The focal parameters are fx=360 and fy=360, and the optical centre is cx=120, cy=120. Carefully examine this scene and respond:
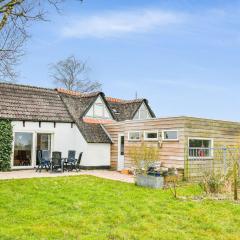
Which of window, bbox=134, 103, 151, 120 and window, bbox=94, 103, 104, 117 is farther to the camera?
window, bbox=134, 103, 151, 120

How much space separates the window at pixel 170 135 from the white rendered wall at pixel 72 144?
5512 mm

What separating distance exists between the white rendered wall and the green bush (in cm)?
173

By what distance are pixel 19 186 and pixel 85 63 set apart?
112ft

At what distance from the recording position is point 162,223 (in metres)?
9.42

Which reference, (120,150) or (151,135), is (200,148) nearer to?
(151,135)

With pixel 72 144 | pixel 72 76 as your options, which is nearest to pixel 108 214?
pixel 72 144

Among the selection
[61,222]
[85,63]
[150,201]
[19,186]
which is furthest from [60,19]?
[85,63]

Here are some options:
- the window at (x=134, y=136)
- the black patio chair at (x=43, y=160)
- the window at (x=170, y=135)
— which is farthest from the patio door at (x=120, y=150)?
the black patio chair at (x=43, y=160)

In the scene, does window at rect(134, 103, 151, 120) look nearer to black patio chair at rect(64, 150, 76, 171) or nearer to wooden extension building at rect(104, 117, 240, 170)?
wooden extension building at rect(104, 117, 240, 170)

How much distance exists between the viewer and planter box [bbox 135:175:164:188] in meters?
16.2

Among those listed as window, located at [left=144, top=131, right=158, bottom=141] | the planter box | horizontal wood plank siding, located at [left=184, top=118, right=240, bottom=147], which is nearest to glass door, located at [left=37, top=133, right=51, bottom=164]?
window, located at [left=144, top=131, right=158, bottom=141]

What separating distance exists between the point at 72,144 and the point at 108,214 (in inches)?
593

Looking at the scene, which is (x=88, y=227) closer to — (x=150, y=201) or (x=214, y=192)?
(x=150, y=201)

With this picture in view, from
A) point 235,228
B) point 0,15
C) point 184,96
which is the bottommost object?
point 235,228
